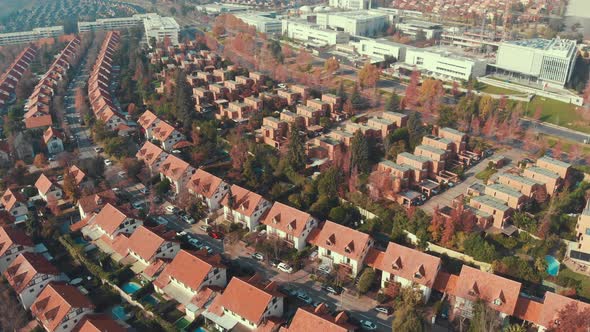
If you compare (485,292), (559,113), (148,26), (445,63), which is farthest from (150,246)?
(148,26)

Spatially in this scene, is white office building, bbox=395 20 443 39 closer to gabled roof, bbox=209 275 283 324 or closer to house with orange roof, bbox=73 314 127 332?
gabled roof, bbox=209 275 283 324

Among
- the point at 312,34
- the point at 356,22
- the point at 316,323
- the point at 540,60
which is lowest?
the point at 316,323

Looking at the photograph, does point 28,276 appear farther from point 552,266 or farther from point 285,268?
point 552,266

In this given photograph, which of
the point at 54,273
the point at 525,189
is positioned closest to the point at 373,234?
the point at 525,189

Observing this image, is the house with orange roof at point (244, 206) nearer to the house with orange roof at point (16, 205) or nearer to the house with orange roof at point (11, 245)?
the house with orange roof at point (11, 245)

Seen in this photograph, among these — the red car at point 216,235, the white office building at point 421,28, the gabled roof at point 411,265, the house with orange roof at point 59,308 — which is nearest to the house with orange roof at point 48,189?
the house with orange roof at point 59,308

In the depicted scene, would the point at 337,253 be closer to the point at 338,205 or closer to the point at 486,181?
the point at 338,205

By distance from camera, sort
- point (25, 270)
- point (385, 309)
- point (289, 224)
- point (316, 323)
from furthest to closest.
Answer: point (289, 224)
point (25, 270)
point (385, 309)
point (316, 323)
